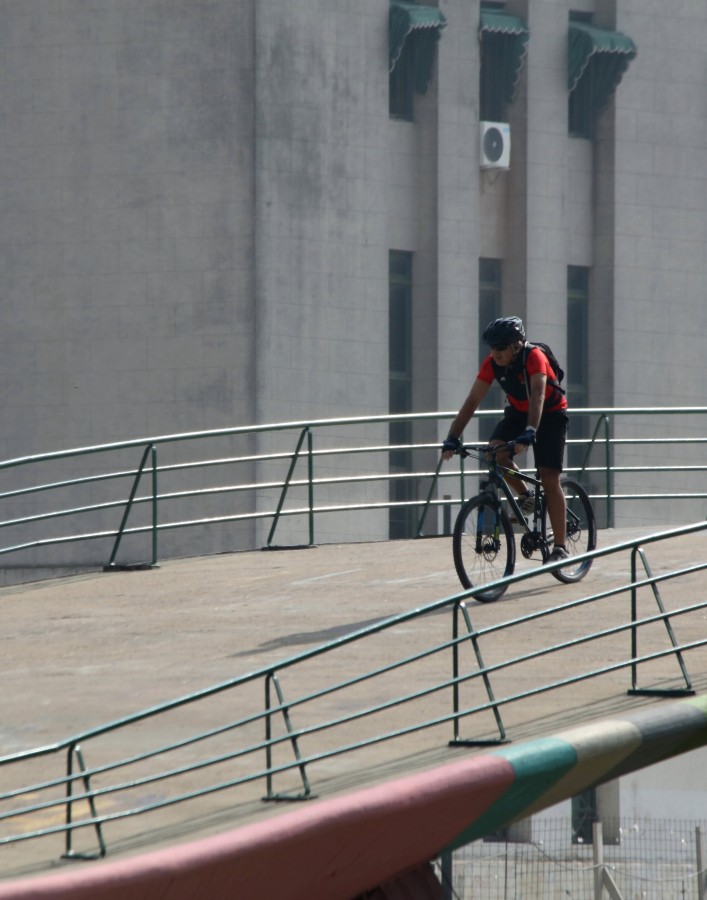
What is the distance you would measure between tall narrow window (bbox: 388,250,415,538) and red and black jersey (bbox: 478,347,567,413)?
31.5 metres

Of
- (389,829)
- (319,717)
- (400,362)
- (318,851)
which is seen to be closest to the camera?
(318,851)

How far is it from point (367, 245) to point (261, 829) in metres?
36.2

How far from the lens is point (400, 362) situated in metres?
45.9

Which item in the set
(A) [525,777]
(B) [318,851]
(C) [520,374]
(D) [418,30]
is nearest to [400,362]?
(D) [418,30]

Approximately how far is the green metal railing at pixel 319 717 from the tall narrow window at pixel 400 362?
32.2 metres

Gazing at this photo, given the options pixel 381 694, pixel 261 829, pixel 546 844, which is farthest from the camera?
pixel 546 844

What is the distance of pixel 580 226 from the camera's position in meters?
47.5

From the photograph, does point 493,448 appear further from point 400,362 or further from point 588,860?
point 400,362

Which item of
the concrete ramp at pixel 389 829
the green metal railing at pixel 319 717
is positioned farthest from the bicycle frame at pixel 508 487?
the concrete ramp at pixel 389 829

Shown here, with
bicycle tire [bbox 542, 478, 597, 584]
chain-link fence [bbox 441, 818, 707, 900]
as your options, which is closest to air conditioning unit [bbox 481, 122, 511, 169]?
chain-link fence [bbox 441, 818, 707, 900]

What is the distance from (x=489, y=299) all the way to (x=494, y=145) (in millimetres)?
3845

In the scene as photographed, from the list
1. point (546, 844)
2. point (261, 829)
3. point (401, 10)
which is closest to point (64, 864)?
point (261, 829)

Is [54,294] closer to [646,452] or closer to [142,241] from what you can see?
[142,241]

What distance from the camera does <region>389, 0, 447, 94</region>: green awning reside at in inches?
1725
